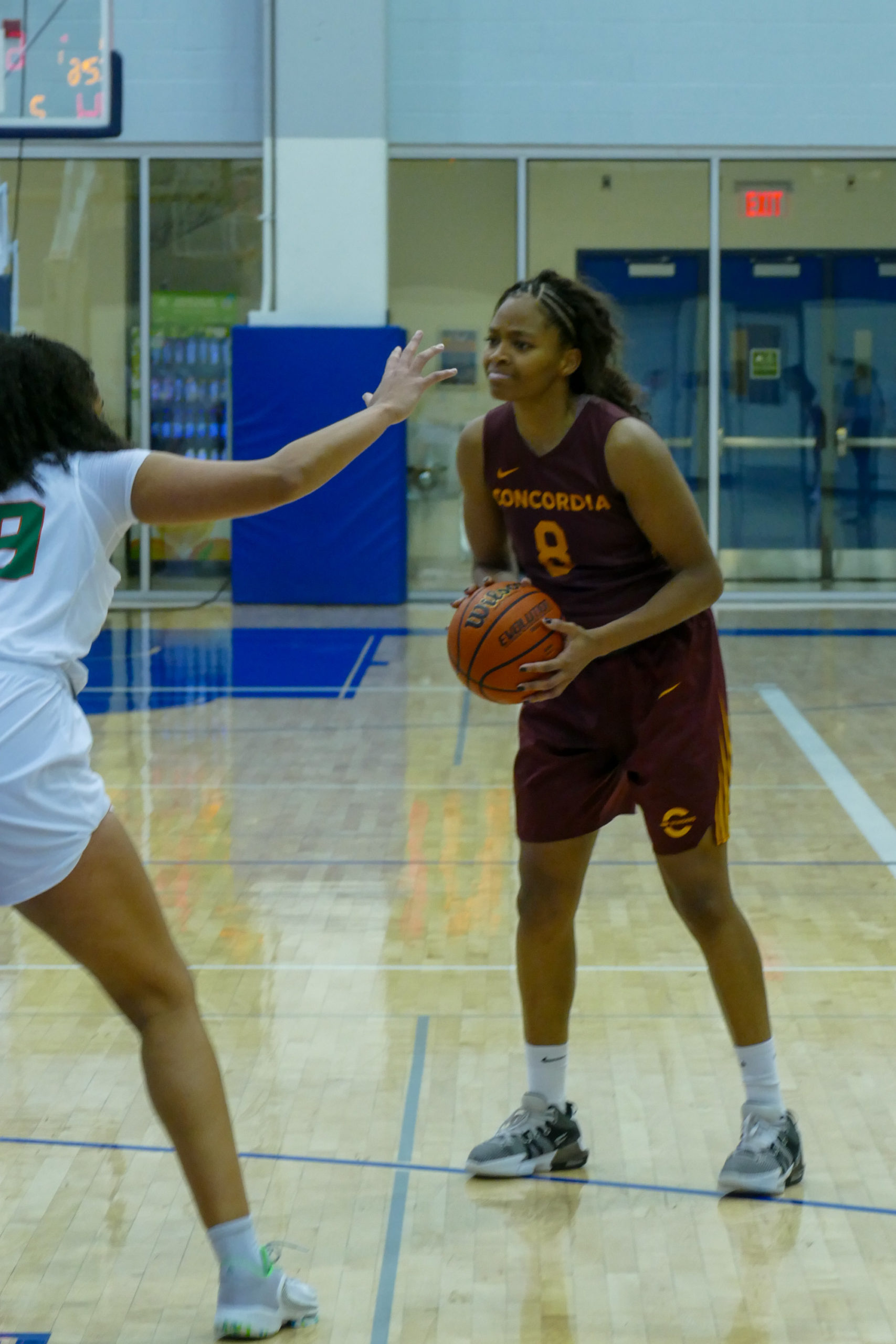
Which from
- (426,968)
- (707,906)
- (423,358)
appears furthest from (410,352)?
→ (426,968)

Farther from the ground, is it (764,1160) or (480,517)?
(480,517)

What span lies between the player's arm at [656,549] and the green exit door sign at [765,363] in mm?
10070

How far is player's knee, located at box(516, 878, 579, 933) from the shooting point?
2.75 m

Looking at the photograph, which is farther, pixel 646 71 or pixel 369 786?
pixel 646 71

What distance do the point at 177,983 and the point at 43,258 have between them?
11041 millimetres

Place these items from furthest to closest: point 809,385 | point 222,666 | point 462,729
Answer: point 809,385
point 222,666
point 462,729

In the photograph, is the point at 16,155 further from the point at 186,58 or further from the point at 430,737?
the point at 430,737

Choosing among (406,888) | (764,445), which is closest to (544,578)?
(406,888)

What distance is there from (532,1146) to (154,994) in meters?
0.88

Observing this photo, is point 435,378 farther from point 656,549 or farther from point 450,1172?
point 450,1172

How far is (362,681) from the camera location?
8516 mm

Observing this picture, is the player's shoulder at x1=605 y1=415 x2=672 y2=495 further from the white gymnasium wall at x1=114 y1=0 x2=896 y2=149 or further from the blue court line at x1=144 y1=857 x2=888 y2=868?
the white gymnasium wall at x1=114 y1=0 x2=896 y2=149

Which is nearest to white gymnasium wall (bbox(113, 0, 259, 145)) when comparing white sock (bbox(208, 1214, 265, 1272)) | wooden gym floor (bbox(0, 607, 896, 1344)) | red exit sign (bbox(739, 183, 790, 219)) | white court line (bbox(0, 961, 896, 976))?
red exit sign (bbox(739, 183, 790, 219))

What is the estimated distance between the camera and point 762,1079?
2.73 metres
